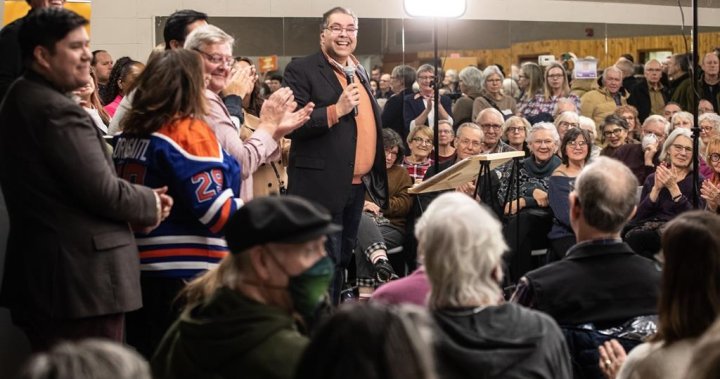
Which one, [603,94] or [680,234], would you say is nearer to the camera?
[680,234]

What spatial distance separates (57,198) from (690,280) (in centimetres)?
157

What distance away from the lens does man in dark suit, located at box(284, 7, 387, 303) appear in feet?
16.3

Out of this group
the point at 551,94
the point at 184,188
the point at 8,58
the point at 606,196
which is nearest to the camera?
the point at 606,196

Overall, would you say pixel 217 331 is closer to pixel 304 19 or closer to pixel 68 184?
pixel 68 184

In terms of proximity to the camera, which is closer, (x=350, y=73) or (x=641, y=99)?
(x=350, y=73)

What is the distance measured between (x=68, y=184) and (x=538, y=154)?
4.34 m

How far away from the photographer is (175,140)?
3.33 metres

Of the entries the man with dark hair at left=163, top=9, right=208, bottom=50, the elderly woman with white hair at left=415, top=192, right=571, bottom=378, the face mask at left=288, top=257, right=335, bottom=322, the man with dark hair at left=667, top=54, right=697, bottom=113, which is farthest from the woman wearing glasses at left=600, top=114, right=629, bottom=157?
the face mask at left=288, top=257, right=335, bottom=322

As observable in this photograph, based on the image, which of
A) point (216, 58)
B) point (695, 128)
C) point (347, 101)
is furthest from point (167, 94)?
point (695, 128)

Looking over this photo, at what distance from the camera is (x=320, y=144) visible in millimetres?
4988

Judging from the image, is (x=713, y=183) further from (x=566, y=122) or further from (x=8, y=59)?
(x=8, y=59)

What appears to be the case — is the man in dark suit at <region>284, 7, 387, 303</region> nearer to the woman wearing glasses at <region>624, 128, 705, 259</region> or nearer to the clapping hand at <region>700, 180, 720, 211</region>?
the woman wearing glasses at <region>624, 128, 705, 259</region>

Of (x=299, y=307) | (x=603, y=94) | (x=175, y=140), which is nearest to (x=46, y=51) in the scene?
(x=175, y=140)

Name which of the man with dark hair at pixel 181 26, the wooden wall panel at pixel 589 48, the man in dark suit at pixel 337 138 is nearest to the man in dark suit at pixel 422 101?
the wooden wall panel at pixel 589 48
